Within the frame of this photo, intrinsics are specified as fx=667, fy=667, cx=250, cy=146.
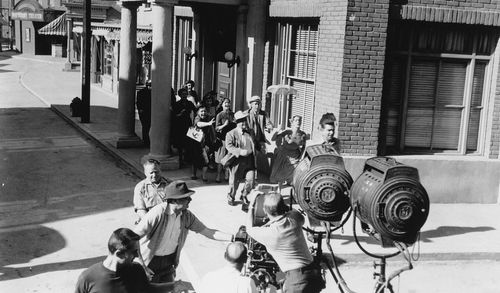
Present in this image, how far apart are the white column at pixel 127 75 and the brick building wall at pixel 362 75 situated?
6.43 meters

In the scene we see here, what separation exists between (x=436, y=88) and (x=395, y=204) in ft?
21.9

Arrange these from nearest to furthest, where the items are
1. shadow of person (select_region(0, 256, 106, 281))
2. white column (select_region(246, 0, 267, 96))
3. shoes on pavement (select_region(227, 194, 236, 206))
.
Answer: shadow of person (select_region(0, 256, 106, 281)), shoes on pavement (select_region(227, 194, 236, 206)), white column (select_region(246, 0, 267, 96))

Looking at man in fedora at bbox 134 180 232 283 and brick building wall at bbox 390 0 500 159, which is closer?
man in fedora at bbox 134 180 232 283

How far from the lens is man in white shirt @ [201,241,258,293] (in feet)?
16.5

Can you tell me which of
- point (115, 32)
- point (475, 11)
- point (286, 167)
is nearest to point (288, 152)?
point (286, 167)

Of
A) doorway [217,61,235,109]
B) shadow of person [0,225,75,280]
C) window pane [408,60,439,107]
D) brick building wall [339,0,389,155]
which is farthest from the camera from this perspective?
doorway [217,61,235,109]

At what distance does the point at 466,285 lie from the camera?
8.46m

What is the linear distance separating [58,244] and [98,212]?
5.57 feet

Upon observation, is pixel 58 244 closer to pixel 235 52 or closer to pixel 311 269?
pixel 311 269

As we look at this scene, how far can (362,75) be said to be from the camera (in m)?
11.5

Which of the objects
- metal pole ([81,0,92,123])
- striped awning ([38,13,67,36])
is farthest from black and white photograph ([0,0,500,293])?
striped awning ([38,13,67,36])

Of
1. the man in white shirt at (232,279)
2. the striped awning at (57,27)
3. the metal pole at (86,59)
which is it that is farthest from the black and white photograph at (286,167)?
the striped awning at (57,27)

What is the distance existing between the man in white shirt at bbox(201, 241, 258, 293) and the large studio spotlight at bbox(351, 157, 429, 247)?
59.9 inches

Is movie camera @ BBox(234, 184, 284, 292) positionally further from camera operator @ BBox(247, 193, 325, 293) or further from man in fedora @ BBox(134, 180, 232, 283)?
man in fedora @ BBox(134, 180, 232, 283)
